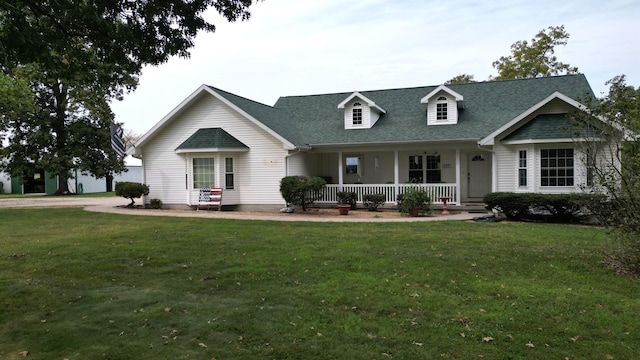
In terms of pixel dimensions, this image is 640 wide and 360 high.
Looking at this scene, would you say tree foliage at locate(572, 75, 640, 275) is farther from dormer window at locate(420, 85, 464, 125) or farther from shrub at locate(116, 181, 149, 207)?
shrub at locate(116, 181, 149, 207)

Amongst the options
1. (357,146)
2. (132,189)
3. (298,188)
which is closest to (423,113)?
(357,146)

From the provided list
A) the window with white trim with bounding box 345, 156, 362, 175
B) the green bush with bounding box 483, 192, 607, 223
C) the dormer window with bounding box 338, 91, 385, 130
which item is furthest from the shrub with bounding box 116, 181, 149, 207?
the green bush with bounding box 483, 192, 607, 223

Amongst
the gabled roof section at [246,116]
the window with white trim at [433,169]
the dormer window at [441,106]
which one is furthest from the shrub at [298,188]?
the dormer window at [441,106]

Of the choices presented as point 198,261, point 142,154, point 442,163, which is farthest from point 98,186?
point 198,261

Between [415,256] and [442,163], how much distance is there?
38.0ft

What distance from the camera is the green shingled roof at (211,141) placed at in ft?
58.7

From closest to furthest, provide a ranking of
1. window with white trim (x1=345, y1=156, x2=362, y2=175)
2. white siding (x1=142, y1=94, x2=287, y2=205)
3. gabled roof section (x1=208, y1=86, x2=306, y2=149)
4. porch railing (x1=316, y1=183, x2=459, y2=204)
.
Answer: porch railing (x1=316, y1=183, x2=459, y2=204)
gabled roof section (x1=208, y1=86, x2=306, y2=149)
white siding (x1=142, y1=94, x2=287, y2=205)
window with white trim (x1=345, y1=156, x2=362, y2=175)

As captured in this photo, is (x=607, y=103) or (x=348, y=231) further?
(x=348, y=231)

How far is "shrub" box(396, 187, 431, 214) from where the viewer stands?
1562cm

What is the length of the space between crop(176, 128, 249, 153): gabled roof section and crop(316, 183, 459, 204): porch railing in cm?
425

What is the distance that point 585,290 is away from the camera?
6.17 meters

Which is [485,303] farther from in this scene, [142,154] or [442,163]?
[142,154]

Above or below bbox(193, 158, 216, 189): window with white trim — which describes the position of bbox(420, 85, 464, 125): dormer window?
above

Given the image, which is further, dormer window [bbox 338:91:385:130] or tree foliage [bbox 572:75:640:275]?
dormer window [bbox 338:91:385:130]
